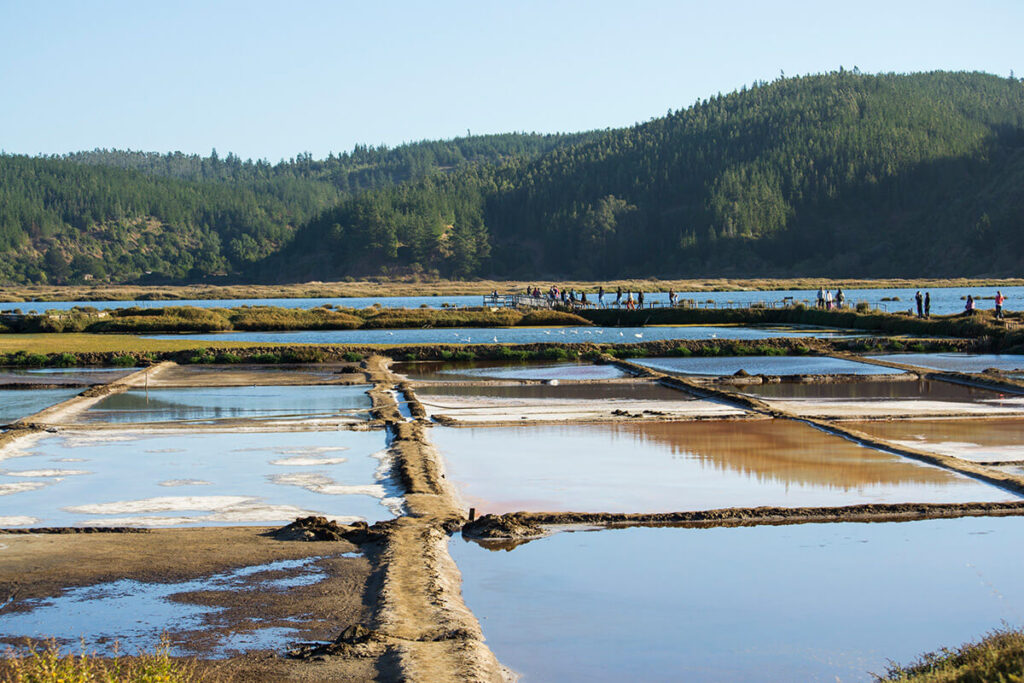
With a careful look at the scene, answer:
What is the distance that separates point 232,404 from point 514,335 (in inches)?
1210

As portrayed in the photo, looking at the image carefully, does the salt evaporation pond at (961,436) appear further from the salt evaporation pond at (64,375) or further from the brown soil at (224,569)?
the salt evaporation pond at (64,375)

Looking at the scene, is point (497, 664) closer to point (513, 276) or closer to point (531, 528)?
point (531, 528)

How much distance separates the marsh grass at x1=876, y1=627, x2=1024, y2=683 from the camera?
7.34m

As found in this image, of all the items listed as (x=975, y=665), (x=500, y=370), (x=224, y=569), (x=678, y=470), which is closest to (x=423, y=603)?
(x=224, y=569)

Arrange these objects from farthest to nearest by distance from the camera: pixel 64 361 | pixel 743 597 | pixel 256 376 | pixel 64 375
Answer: pixel 64 361, pixel 64 375, pixel 256 376, pixel 743 597

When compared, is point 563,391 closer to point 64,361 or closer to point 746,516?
point 746,516

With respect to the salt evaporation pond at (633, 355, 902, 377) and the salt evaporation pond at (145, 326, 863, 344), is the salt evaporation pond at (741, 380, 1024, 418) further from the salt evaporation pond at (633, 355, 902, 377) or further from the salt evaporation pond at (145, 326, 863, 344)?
the salt evaporation pond at (145, 326, 863, 344)

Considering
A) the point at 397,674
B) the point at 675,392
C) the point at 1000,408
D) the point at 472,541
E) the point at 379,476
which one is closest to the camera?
the point at 397,674

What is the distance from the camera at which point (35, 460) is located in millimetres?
18891

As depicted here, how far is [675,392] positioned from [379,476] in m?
14.8

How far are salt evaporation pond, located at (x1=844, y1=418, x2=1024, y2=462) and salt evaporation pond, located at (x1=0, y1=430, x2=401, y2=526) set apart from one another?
959 centimetres

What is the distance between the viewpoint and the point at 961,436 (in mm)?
21328

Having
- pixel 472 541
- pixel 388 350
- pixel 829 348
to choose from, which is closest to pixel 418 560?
pixel 472 541

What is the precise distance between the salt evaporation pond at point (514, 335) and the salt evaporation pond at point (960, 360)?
427 inches
